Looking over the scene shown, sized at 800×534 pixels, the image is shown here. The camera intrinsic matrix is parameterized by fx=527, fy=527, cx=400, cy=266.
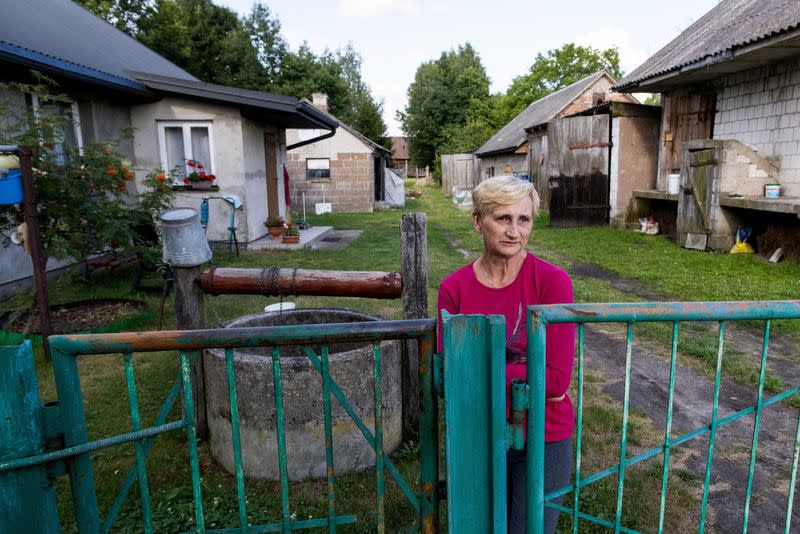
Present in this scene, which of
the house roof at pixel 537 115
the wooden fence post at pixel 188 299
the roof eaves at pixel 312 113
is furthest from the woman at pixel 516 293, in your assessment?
the house roof at pixel 537 115

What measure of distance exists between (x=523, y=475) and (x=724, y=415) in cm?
284

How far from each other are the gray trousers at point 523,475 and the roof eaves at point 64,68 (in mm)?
7524

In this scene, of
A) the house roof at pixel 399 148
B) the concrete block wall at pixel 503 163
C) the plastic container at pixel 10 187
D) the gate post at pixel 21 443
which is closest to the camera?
the gate post at pixel 21 443

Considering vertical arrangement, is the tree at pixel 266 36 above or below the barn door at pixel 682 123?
above

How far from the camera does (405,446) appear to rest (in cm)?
332

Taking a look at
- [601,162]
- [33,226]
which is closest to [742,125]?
[601,162]

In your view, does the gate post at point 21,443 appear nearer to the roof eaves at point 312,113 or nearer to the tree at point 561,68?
the roof eaves at point 312,113

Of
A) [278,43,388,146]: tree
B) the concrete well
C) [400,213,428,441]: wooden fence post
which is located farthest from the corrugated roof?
[278,43,388,146]: tree

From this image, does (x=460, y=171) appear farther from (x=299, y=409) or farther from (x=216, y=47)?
(x=299, y=409)

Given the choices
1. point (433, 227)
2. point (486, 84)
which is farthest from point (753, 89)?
point (486, 84)

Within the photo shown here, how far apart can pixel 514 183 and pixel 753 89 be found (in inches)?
417

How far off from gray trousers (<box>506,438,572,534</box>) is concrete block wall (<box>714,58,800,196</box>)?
30.8ft

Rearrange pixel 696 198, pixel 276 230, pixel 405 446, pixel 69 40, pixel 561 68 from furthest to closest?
1. pixel 561 68
2. pixel 276 230
3. pixel 696 198
4. pixel 69 40
5. pixel 405 446

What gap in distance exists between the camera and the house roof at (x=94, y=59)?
24.3 feet
